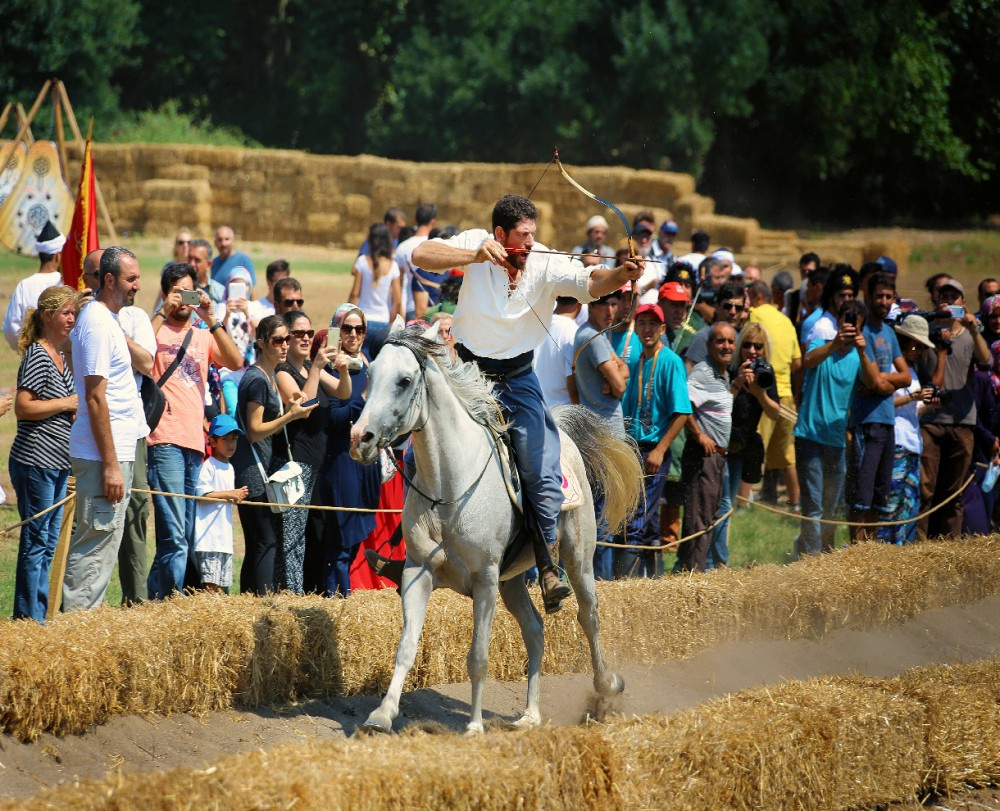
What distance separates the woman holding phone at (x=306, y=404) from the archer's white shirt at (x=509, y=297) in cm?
215

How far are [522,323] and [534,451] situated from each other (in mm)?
763

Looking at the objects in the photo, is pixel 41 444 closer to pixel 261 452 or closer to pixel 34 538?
pixel 34 538

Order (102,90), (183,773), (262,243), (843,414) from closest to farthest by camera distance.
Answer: (183,773)
(843,414)
(262,243)
(102,90)

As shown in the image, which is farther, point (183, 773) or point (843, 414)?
point (843, 414)

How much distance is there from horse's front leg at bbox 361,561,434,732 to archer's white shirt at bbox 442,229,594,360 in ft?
4.68

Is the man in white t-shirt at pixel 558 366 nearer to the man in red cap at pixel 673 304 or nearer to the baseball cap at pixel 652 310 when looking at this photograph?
the baseball cap at pixel 652 310

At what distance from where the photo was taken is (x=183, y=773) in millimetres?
5301

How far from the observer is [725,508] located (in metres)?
11.6

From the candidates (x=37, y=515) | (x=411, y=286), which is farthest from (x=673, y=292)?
(x=37, y=515)

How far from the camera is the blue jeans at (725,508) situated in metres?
11.6

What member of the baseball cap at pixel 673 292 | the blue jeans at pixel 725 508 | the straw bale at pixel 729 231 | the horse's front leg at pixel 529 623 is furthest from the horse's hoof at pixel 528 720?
the straw bale at pixel 729 231

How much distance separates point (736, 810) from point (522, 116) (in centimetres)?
2727

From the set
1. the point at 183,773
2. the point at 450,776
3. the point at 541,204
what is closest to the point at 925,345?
the point at 450,776

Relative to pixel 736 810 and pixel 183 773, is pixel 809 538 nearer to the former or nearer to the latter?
pixel 736 810
